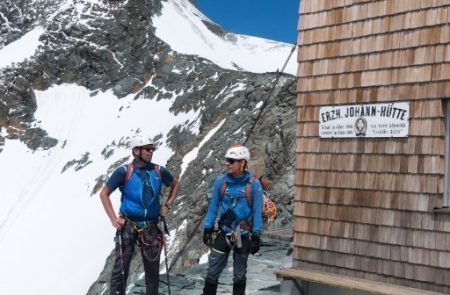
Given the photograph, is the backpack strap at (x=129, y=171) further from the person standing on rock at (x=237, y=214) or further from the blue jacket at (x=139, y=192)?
the person standing on rock at (x=237, y=214)

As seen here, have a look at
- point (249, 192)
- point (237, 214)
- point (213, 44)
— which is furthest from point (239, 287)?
point (213, 44)

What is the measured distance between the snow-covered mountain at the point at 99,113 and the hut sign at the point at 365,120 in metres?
13.1

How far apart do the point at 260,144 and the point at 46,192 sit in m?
22.5

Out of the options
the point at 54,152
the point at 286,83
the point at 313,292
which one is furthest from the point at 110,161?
the point at 313,292

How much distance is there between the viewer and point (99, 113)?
2221 inches

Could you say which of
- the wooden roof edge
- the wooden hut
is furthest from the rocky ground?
the wooden hut

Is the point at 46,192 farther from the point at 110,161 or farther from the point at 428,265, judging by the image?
the point at 428,265

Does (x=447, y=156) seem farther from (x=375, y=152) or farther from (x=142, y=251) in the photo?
(x=142, y=251)

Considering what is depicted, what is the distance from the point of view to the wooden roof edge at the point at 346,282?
27.0 ft

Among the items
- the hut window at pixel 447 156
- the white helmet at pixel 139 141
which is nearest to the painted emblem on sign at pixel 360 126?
the hut window at pixel 447 156

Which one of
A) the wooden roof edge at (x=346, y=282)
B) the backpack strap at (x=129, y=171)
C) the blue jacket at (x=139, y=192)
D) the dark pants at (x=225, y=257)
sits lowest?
the wooden roof edge at (x=346, y=282)

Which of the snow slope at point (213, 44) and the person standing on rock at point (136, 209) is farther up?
the snow slope at point (213, 44)

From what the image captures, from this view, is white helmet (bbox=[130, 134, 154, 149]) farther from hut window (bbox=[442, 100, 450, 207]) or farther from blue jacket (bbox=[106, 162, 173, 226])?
hut window (bbox=[442, 100, 450, 207])

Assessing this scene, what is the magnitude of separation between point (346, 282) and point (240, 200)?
1.84m
